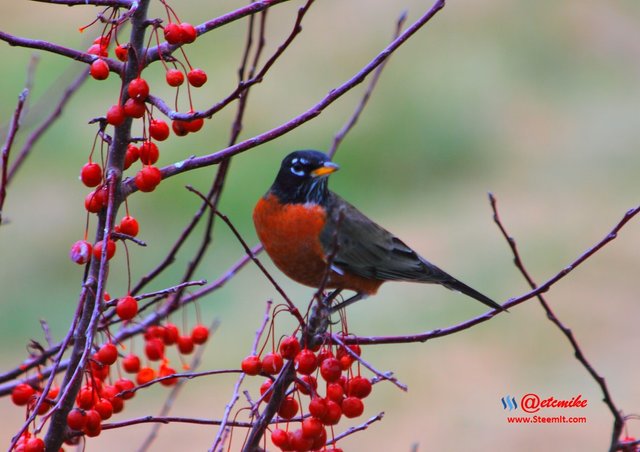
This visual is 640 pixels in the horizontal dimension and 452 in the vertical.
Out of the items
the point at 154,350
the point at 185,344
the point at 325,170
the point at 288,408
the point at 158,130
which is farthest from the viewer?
the point at 325,170

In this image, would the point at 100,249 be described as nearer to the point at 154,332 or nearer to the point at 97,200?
the point at 97,200

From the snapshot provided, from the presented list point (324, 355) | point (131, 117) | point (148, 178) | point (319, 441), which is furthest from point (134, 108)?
point (319, 441)

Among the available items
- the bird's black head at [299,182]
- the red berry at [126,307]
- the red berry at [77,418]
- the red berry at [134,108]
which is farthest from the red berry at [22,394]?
the bird's black head at [299,182]

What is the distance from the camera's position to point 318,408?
76.4 inches

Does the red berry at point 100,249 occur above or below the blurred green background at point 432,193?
below

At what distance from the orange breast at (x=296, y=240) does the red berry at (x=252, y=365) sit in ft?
3.87

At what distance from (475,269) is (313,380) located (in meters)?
6.79

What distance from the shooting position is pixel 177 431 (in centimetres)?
660

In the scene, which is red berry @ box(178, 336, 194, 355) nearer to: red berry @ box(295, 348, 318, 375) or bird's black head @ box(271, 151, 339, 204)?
bird's black head @ box(271, 151, 339, 204)

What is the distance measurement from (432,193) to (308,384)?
810 centimetres

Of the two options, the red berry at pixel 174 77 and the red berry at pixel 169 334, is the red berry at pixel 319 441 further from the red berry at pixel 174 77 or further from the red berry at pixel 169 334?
the red berry at pixel 169 334

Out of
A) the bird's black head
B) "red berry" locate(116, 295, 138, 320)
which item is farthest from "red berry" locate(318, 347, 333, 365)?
the bird's black head

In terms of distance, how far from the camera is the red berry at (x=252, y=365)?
6.34ft

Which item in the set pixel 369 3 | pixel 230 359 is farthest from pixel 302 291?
pixel 369 3
